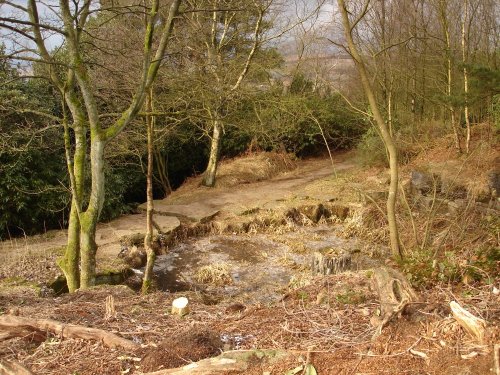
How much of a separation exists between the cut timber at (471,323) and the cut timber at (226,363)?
97cm

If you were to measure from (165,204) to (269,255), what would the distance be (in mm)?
4095

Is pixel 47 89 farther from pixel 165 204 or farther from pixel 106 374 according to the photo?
pixel 106 374

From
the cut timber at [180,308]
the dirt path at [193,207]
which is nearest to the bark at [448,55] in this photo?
the dirt path at [193,207]

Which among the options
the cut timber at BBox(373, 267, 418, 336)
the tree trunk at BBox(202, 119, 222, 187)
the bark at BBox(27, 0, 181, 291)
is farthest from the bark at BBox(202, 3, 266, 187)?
the cut timber at BBox(373, 267, 418, 336)

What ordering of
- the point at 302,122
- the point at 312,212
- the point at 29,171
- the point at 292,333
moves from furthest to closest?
the point at 302,122
the point at 312,212
the point at 29,171
the point at 292,333

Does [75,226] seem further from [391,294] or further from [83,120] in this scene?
[391,294]

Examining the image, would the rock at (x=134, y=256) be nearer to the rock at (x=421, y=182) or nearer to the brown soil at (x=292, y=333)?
the brown soil at (x=292, y=333)

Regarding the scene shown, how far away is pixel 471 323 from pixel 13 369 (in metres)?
2.58

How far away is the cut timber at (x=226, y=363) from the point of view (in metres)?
2.73

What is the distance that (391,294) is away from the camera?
3521mm

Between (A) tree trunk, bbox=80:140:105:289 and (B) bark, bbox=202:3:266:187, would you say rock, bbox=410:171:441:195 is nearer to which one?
(B) bark, bbox=202:3:266:187

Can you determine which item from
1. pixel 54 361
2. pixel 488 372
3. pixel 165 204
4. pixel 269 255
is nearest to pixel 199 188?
pixel 165 204

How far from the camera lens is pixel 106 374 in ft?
9.77

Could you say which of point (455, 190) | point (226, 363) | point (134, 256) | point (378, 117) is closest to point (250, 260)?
point (134, 256)
